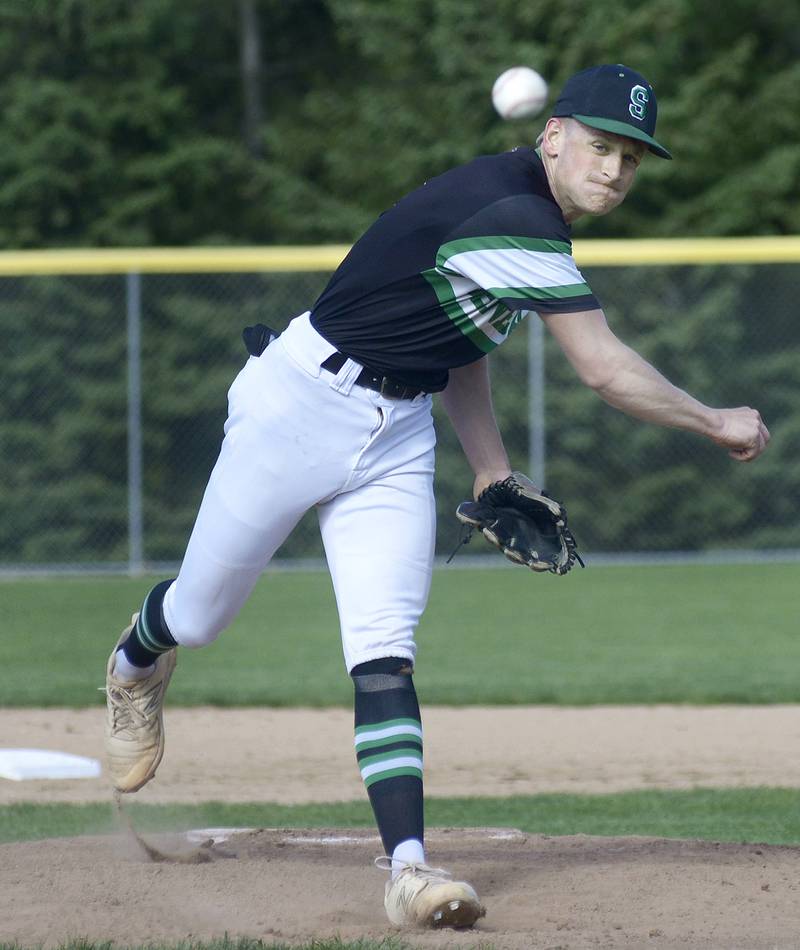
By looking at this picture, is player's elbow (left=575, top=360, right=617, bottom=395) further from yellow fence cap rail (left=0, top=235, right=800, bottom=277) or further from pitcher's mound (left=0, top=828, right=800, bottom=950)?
yellow fence cap rail (left=0, top=235, right=800, bottom=277)

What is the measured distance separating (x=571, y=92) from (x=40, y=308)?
982 centimetres

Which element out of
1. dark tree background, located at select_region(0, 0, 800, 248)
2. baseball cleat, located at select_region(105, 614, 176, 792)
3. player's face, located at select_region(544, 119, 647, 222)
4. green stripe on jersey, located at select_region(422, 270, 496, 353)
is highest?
dark tree background, located at select_region(0, 0, 800, 248)

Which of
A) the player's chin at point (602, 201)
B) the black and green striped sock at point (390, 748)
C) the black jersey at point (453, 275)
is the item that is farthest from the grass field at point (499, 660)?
the player's chin at point (602, 201)

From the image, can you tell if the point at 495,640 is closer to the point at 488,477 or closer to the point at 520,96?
the point at 520,96

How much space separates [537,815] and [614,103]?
8.46 feet

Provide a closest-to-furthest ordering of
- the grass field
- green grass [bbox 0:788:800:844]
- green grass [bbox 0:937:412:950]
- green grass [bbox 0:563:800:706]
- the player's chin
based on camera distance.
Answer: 1. green grass [bbox 0:937:412:950]
2. the player's chin
3. green grass [bbox 0:788:800:844]
4. the grass field
5. green grass [bbox 0:563:800:706]

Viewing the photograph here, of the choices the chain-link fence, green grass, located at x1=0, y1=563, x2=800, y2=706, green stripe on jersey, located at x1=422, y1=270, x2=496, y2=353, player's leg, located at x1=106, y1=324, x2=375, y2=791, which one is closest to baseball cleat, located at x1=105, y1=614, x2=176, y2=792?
player's leg, located at x1=106, y1=324, x2=375, y2=791

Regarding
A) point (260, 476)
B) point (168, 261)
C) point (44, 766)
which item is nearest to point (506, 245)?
point (260, 476)

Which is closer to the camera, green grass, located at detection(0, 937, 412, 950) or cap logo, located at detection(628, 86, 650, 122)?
green grass, located at detection(0, 937, 412, 950)

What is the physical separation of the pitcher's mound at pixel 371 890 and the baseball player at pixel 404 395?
0.23 metres

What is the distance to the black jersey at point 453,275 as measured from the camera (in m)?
3.15

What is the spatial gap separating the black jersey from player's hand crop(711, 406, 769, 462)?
36cm

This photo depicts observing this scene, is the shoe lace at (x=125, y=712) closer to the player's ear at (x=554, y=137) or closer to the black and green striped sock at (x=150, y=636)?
the black and green striped sock at (x=150, y=636)

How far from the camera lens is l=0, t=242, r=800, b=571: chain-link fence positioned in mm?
12461
